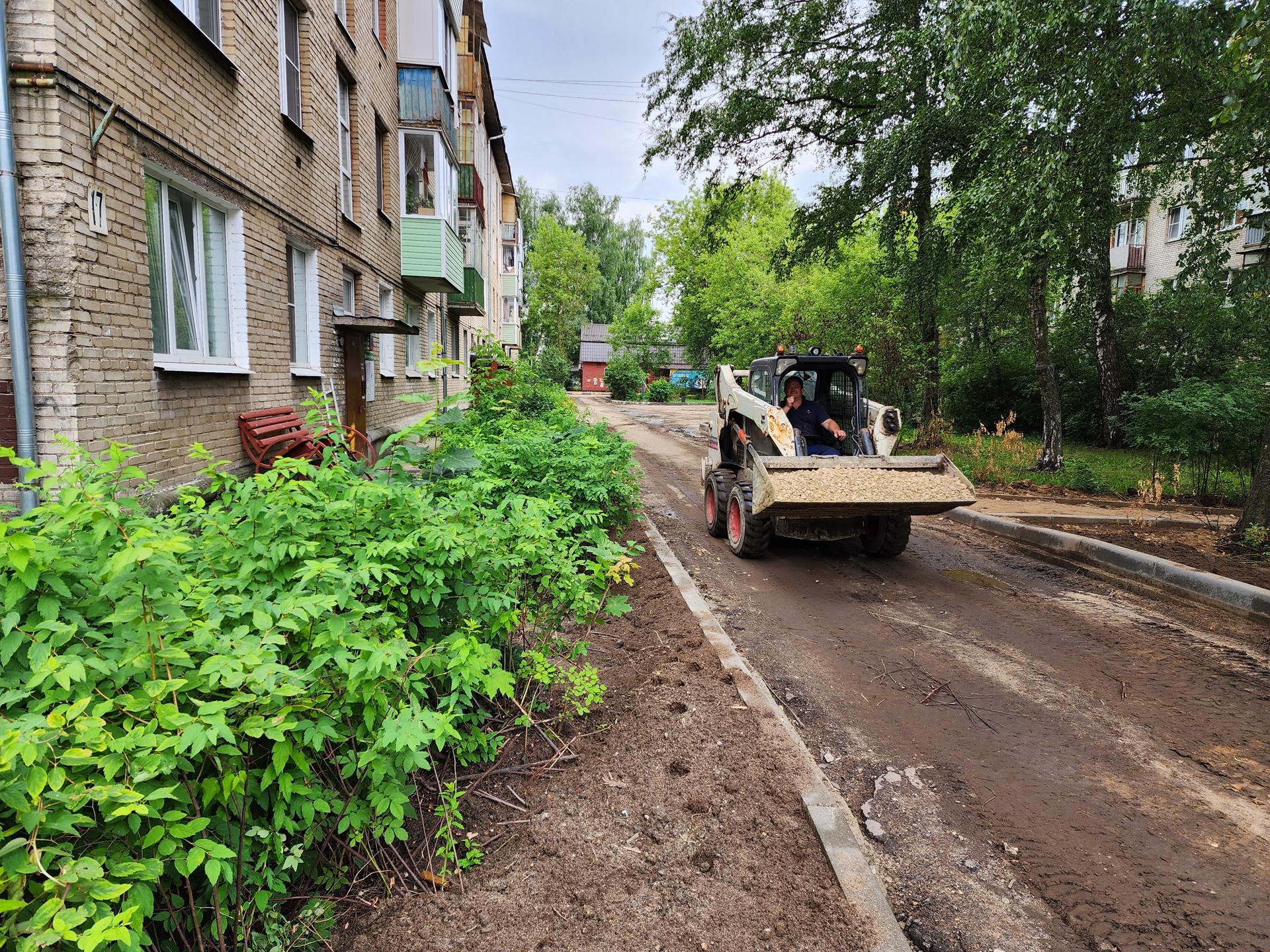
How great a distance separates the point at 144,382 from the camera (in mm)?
5492

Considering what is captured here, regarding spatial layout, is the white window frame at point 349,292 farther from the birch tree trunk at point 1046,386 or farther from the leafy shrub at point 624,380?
the leafy shrub at point 624,380

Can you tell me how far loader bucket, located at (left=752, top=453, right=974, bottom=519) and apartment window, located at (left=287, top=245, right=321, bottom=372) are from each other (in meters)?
6.64

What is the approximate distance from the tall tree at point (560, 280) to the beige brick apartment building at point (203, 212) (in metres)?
42.8

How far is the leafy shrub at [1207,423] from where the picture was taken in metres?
8.62

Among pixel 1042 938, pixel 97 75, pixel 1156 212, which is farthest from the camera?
pixel 1156 212

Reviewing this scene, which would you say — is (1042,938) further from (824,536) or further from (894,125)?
(894,125)

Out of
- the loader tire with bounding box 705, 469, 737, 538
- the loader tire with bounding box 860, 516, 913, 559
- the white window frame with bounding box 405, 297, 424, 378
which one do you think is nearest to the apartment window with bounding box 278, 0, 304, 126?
the white window frame with bounding box 405, 297, 424, 378

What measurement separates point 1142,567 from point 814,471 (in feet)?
11.5

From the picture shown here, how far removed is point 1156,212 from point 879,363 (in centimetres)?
2603

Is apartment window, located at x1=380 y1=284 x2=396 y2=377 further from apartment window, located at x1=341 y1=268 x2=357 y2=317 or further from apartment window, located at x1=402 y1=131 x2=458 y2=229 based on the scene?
apartment window, located at x1=402 y1=131 x2=458 y2=229

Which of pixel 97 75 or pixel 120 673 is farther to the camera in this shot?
pixel 97 75

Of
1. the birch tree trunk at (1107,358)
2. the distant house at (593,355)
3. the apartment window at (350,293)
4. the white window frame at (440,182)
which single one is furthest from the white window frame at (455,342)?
the distant house at (593,355)

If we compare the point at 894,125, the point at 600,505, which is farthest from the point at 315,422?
the point at 894,125

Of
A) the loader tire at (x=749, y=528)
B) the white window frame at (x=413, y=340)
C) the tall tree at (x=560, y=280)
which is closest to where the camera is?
the loader tire at (x=749, y=528)
